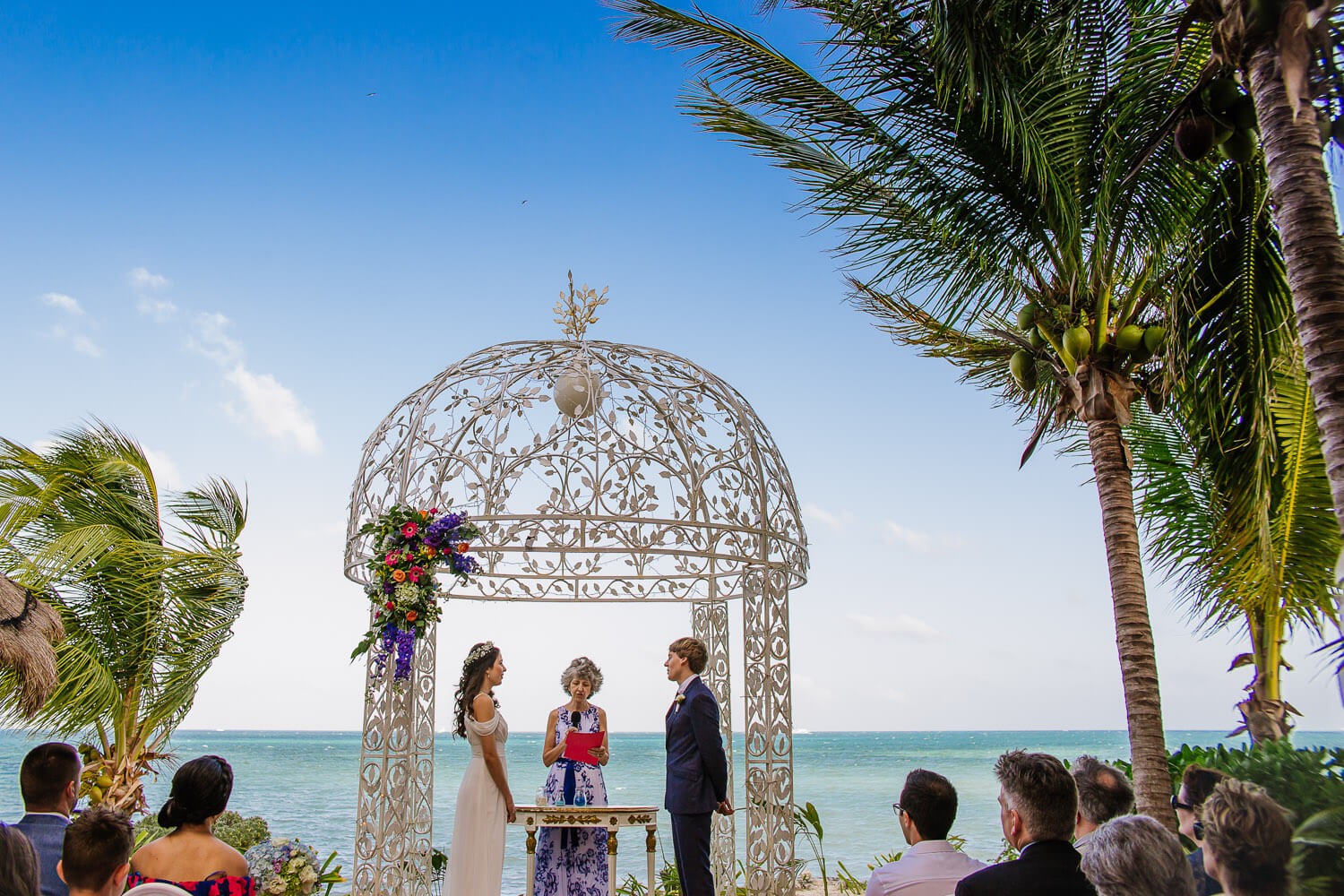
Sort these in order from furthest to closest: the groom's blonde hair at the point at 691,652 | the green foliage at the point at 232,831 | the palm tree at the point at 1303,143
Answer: the green foliage at the point at 232,831 < the groom's blonde hair at the point at 691,652 < the palm tree at the point at 1303,143

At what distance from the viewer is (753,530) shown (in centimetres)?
688

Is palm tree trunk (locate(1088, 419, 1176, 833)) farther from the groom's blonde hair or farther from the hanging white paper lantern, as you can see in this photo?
the hanging white paper lantern

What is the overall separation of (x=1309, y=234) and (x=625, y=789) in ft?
115

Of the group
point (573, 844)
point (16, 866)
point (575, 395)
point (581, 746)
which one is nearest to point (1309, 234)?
point (16, 866)

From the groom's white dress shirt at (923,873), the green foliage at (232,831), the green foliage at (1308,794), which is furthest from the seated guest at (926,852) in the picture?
the green foliage at (232,831)

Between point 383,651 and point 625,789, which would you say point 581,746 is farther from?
point 625,789

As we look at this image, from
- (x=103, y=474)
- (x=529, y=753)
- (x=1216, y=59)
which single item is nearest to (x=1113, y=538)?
(x=1216, y=59)

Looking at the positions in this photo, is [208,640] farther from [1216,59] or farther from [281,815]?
[281,815]

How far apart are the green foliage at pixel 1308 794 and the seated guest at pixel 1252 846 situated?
0.09m

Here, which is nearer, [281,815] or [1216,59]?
[1216,59]

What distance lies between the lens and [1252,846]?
240 centimetres

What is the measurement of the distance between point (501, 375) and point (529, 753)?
44155 mm

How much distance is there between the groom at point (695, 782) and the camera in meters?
6.11

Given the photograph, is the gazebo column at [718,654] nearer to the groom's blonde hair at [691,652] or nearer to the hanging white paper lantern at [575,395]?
the groom's blonde hair at [691,652]
